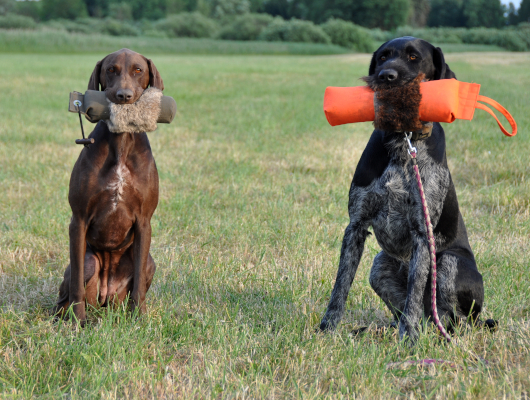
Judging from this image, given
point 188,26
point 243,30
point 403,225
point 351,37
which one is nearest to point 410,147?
point 403,225

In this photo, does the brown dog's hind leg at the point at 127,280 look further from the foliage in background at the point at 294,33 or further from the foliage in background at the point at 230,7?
the foliage in background at the point at 230,7

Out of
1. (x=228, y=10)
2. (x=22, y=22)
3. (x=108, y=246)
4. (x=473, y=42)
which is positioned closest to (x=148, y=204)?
(x=108, y=246)

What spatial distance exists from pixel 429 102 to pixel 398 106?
160 millimetres

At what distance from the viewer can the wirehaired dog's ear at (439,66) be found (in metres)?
3.06

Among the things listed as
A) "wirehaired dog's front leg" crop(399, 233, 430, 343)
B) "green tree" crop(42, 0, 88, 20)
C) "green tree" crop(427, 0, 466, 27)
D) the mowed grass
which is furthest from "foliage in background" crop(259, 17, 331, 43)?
"wirehaired dog's front leg" crop(399, 233, 430, 343)

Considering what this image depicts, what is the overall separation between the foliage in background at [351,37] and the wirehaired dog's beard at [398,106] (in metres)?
61.7

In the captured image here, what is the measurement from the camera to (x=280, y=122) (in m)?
11.3

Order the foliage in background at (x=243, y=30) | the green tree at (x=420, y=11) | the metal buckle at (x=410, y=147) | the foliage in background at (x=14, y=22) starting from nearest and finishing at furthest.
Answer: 1. the metal buckle at (x=410, y=147)
2. the foliage in background at (x=14, y=22)
3. the foliage in background at (x=243, y=30)
4. the green tree at (x=420, y=11)

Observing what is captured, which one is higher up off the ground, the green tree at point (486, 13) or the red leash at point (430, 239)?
the green tree at point (486, 13)

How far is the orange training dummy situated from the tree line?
84.7 metres

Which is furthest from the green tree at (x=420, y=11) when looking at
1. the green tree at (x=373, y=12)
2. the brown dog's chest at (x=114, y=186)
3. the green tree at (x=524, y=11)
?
the brown dog's chest at (x=114, y=186)

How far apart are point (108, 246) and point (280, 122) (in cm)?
836

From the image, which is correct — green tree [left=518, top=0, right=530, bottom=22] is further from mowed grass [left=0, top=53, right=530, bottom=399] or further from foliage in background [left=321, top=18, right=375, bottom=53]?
mowed grass [left=0, top=53, right=530, bottom=399]

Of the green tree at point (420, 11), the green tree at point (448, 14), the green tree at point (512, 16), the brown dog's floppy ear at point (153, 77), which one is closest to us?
the brown dog's floppy ear at point (153, 77)
